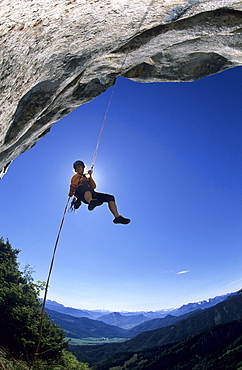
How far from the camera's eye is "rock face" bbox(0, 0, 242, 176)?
9.43ft

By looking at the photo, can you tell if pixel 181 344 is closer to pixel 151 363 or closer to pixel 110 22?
pixel 151 363

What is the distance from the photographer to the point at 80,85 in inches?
211

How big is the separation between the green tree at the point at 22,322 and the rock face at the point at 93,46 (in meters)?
11.2

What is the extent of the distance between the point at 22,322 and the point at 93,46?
1460 cm

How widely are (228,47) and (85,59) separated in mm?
4154

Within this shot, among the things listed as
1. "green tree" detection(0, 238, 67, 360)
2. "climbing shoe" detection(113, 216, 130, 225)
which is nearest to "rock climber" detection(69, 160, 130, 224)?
"climbing shoe" detection(113, 216, 130, 225)

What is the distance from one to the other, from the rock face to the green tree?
11160 millimetres

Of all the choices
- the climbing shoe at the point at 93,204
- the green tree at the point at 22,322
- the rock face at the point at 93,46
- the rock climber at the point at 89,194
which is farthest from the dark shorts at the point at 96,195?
the green tree at the point at 22,322

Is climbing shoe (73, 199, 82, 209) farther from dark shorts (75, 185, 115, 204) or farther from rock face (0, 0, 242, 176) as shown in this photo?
rock face (0, 0, 242, 176)

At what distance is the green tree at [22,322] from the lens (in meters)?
10.6

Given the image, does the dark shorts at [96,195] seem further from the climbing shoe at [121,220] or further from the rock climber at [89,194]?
the climbing shoe at [121,220]

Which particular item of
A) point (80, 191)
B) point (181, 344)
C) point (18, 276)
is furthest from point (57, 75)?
point (181, 344)

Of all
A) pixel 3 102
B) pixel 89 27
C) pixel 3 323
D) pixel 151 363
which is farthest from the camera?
pixel 151 363

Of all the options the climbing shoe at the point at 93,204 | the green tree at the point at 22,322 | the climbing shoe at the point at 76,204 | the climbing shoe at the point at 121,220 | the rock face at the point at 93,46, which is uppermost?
the rock face at the point at 93,46
